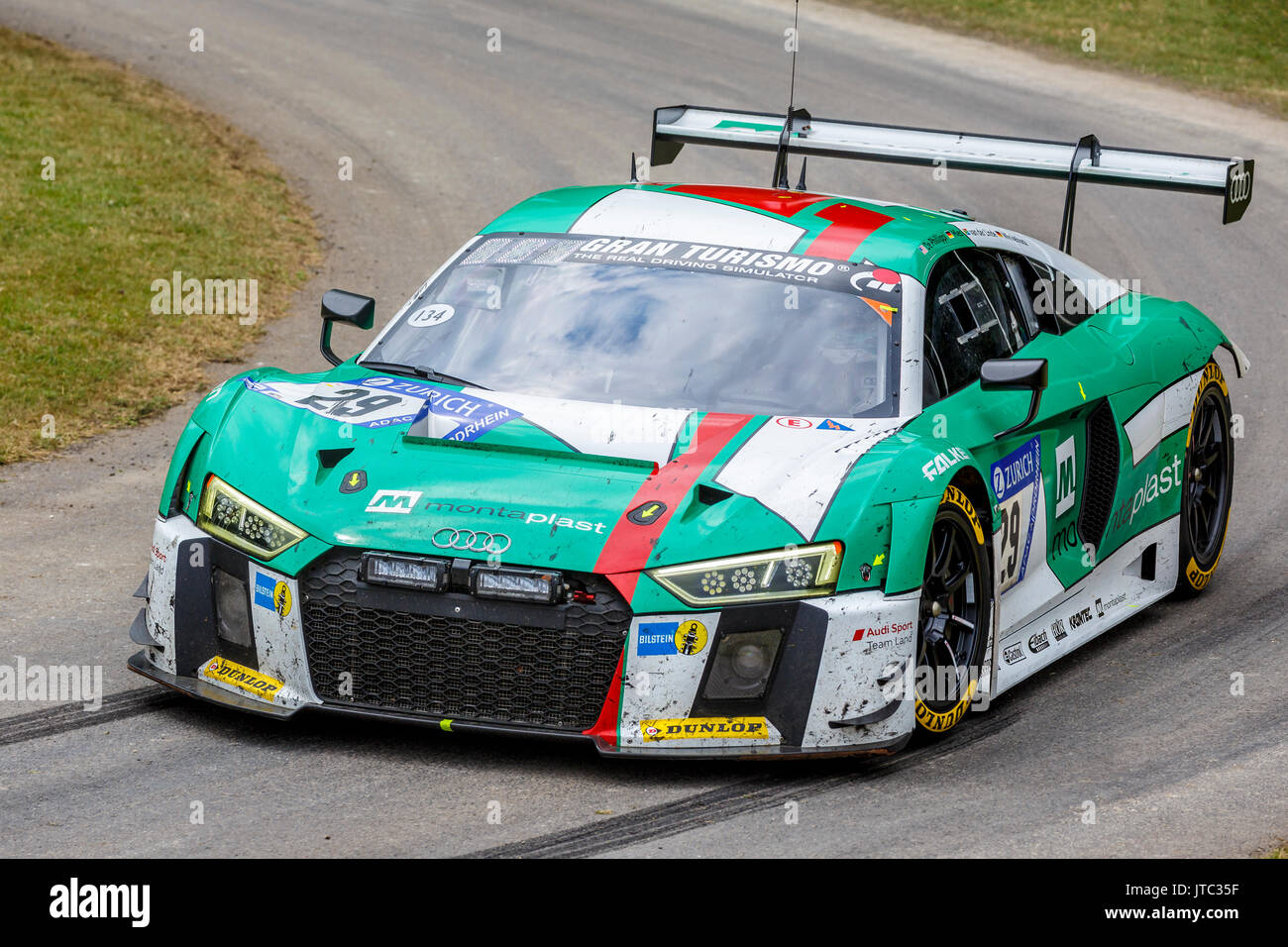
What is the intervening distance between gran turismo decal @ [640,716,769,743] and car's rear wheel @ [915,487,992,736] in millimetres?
626

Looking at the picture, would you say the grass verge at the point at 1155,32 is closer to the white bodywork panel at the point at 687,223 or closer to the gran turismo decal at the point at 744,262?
the white bodywork panel at the point at 687,223

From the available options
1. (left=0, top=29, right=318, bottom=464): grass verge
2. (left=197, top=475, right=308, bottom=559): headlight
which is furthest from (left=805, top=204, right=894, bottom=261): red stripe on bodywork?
(left=0, top=29, right=318, bottom=464): grass verge

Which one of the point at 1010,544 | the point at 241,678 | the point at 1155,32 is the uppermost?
the point at 1155,32

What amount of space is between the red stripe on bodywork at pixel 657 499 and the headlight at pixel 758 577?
0.26ft

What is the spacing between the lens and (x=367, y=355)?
6.68m

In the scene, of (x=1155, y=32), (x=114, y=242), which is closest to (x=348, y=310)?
(x=114, y=242)

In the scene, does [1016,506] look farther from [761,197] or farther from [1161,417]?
[761,197]

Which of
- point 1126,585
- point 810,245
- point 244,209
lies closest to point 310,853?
point 810,245

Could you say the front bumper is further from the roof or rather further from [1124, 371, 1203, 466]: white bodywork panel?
[1124, 371, 1203, 466]: white bodywork panel

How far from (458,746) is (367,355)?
1.60 m

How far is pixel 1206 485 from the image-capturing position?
809 centimetres

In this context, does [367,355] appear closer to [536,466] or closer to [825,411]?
[536,466]

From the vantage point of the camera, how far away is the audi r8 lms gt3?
5387mm

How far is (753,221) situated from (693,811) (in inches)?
101
